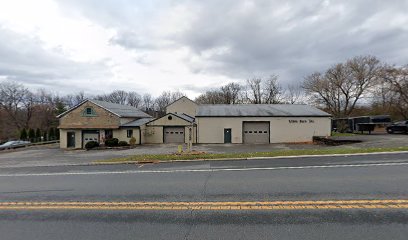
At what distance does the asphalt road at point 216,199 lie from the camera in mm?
4059

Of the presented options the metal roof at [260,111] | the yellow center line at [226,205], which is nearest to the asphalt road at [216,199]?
the yellow center line at [226,205]

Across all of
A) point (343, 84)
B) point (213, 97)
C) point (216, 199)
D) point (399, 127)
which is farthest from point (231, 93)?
point (216, 199)

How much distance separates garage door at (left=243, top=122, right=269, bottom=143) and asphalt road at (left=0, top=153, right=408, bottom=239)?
20832 millimetres

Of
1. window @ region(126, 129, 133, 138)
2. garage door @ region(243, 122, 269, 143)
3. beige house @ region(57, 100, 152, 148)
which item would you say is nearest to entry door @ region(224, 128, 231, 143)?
garage door @ region(243, 122, 269, 143)

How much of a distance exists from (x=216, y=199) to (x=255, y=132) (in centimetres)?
2516

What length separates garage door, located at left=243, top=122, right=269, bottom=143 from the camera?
30.1 metres

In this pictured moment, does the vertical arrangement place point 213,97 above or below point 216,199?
above

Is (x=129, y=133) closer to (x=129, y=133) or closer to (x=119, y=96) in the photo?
(x=129, y=133)

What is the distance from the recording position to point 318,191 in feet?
20.2

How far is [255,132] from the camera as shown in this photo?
30.2m

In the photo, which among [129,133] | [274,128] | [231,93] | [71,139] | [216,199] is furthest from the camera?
[231,93]

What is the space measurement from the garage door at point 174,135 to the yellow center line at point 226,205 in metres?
25.2

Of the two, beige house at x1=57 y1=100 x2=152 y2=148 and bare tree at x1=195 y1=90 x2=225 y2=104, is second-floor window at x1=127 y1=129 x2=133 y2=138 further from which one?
bare tree at x1=195 y1=90 x2=225 y2=104

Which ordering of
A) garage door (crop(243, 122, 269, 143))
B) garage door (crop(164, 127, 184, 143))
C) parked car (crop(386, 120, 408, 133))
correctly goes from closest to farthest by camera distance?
parked car (crop(386, 120, 408, 133)) < garage door (crop(243, 122, 269, 143)) < garage door (crop(164, 127, 184, 143))
